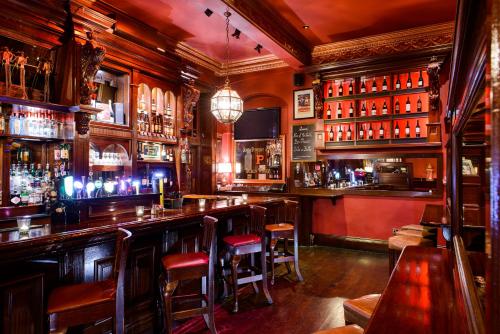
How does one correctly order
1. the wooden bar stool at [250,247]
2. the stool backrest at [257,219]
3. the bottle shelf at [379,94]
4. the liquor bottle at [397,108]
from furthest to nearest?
1. the liquor bottle at [397,108]
2. the bottle shelf at [379,94]
3. the stool backrest at [257,219]
4. the wooden bar stool at [250,247]

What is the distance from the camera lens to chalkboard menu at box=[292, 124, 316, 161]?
6688 mm

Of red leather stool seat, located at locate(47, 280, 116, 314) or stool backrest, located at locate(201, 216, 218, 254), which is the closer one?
red leather stool seat, located at locate(47, 280, 116, 314)

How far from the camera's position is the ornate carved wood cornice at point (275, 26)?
4.36m

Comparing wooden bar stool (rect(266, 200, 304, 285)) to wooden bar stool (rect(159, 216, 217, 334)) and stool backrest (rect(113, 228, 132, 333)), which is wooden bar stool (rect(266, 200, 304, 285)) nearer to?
wooden bar stool (rect(159, 216, 217, 334))

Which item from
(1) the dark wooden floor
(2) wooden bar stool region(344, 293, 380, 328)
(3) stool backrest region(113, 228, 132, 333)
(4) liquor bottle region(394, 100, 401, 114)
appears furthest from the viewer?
(4) liquor bottle region(394, 100, 401, 114)

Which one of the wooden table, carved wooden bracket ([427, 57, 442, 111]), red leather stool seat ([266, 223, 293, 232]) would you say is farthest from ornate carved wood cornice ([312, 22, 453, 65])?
the wooden table

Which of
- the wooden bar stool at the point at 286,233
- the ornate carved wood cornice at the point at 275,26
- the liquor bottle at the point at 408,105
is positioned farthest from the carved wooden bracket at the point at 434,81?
the wooden bar stool at the point at 286,233

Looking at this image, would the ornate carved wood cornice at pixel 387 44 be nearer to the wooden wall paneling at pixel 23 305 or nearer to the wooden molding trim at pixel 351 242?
the wooden molding trim at pixel 351 242

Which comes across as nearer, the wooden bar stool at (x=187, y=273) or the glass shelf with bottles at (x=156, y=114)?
the wooden bar stool at (x=187, y=273)

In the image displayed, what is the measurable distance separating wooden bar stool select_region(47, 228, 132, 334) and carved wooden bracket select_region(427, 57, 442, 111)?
5154 millimetres

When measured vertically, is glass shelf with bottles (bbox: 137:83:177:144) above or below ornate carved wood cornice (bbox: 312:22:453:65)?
below

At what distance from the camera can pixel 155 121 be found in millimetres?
5859

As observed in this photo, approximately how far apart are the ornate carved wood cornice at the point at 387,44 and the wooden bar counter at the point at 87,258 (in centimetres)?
416

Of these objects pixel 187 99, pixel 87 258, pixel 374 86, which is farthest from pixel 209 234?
pixel 374 86
